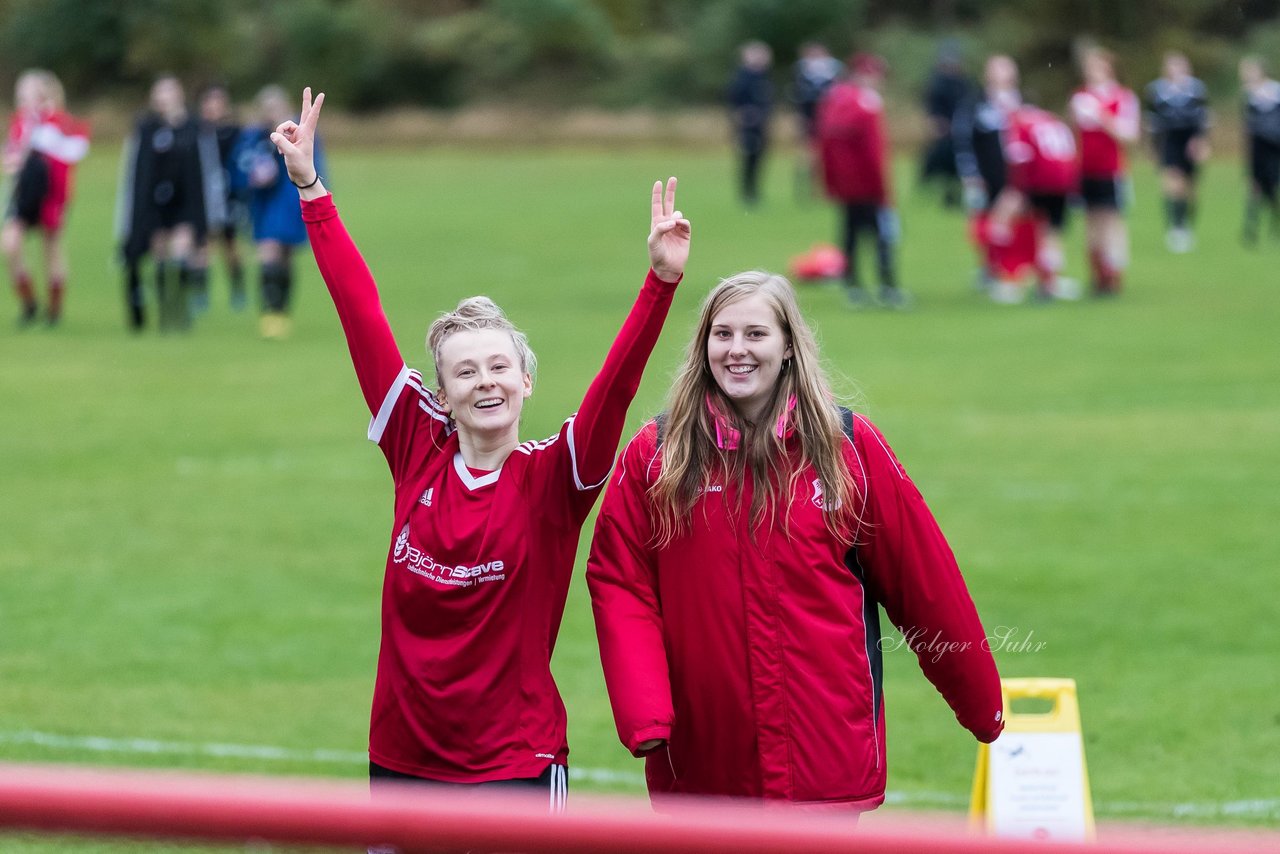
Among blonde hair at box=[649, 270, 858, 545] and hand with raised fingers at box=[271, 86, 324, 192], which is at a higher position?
hand with raised fingers at box=[271, 86, 324, 192]

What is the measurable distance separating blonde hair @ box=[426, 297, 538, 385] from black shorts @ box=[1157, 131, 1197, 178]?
22653 mm

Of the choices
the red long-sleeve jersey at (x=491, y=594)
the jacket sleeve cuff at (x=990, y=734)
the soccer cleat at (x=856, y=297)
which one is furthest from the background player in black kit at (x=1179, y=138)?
the red long-sleeve jersey at (x=491, y=594)

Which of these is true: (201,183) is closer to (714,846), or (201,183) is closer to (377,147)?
(714,846)

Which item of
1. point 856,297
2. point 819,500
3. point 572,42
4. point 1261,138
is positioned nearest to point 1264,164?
point 1261,138

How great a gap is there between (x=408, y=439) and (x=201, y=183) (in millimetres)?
14881

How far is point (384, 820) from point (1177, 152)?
2505 cm

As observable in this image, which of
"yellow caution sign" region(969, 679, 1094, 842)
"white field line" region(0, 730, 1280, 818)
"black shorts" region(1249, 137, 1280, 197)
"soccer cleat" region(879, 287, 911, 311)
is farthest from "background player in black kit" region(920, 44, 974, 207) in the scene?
"yellow caution sign" region(969, 679, 1094, 842)

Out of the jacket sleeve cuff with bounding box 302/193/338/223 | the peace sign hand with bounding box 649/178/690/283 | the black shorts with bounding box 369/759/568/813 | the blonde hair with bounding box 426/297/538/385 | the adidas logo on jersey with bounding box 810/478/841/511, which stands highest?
the jacket sleeve cuff with bounding box 302/193/338/223

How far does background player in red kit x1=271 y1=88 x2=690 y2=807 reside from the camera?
13.6 feet

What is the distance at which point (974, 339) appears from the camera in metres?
17.9

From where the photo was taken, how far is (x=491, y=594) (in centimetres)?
417

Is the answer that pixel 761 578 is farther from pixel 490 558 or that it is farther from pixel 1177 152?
pixel 1177 152

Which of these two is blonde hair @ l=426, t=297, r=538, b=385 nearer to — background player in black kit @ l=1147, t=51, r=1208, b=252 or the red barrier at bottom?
the red barrier at bottom

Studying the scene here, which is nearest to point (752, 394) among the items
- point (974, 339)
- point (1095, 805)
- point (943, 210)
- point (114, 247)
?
point (1095, 805)
